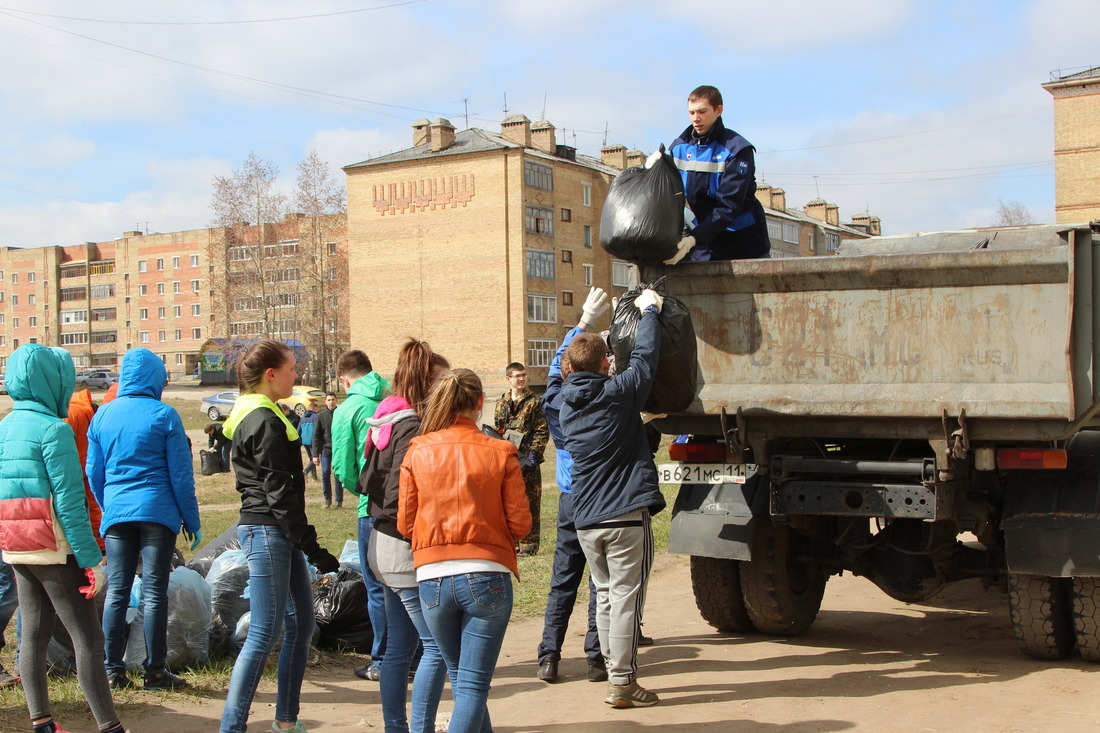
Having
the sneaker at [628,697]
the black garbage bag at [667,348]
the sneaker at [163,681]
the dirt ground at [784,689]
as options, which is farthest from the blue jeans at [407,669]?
the black garbage bag at [667,348]

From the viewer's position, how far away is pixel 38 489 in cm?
448

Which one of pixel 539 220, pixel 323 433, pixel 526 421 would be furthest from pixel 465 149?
pixel 526 421

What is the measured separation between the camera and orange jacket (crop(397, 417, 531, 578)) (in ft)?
12.7

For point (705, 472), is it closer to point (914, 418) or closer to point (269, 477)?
point (914, 418)

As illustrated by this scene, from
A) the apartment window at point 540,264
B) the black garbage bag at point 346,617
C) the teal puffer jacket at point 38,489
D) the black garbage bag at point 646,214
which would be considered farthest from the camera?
the apartment window at point 540,264

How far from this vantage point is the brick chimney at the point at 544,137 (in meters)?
56.5

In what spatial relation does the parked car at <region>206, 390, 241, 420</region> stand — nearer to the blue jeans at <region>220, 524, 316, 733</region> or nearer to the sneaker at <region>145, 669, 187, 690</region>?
the sneaker at <region>145, 669, 187, 690</region>

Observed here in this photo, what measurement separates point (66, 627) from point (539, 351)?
50.9m

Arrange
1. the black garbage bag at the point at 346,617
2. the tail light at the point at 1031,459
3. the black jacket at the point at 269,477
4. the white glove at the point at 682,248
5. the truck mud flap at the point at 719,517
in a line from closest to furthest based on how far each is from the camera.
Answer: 1. the black jacket at the point at 269,477
2. the tail light at the point at 1031,459
3. the white glove at the point at 682,248
4. the truck mud flap at the point at 719,517
5. the black garbage bag at the point at 346,617

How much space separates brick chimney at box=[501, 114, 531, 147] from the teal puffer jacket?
51909mm

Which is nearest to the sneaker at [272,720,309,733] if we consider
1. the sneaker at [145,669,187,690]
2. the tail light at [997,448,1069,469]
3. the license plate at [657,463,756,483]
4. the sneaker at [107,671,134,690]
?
the sneaker at [145,669,187,690]

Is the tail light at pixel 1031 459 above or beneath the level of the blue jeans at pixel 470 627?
above

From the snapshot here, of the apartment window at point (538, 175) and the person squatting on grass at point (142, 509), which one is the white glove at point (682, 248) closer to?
the person squatting on grass at point (142, 509)

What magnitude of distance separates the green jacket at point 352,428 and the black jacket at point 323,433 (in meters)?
8.65
